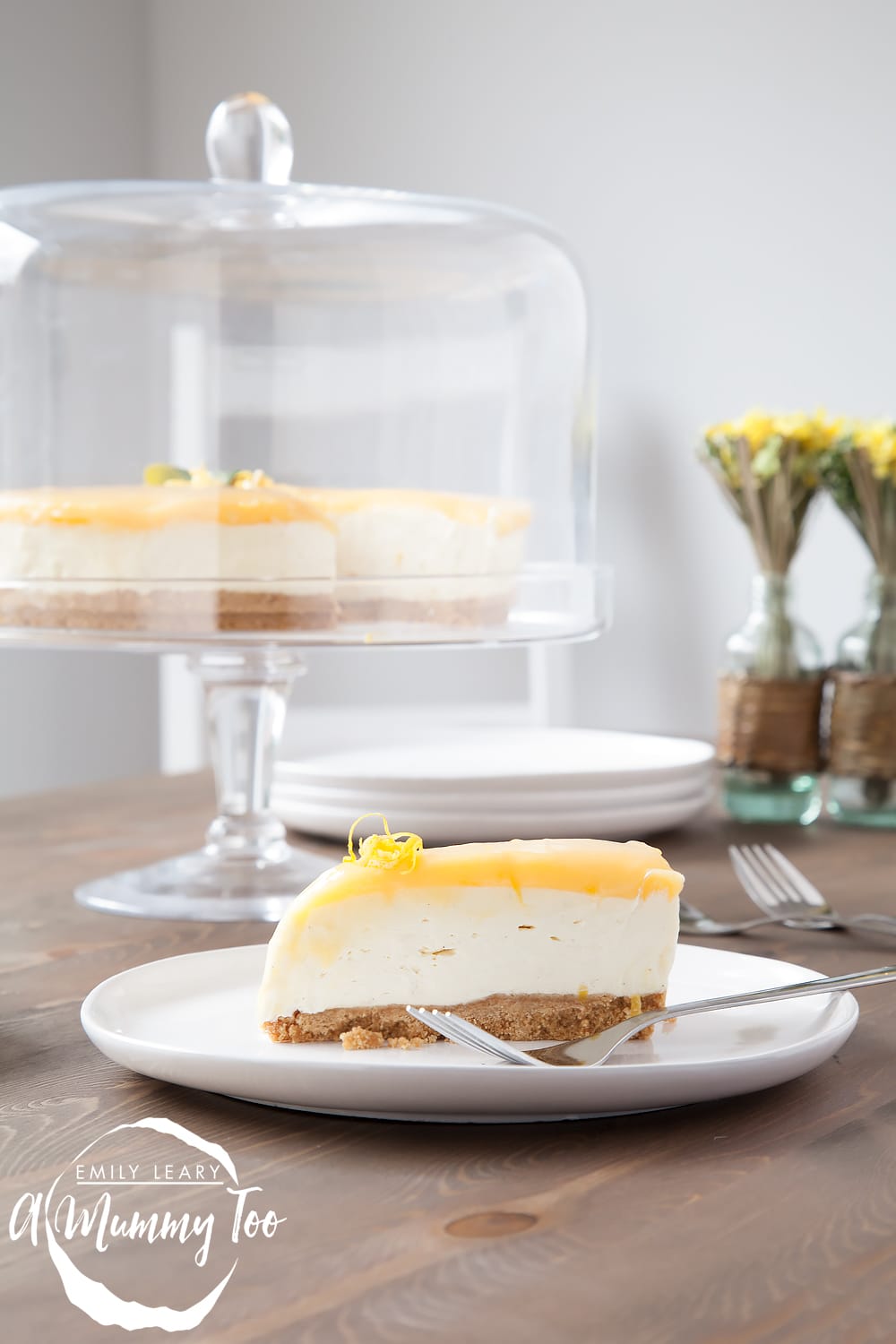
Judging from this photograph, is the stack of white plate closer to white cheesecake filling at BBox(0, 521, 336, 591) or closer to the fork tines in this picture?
the fork tines

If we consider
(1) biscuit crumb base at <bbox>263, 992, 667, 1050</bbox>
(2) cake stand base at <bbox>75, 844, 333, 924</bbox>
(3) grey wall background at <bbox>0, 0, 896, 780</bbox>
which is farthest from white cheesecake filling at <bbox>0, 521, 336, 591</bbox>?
(3) grey wall background at <bbox>0, 0, 896, 780</bbox>

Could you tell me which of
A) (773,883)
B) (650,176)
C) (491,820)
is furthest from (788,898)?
(650,176)

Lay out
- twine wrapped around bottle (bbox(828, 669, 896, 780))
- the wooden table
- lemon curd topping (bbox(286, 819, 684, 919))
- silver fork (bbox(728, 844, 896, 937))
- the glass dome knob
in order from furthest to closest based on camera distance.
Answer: twine wrapped around bottle (bbox(828, 669, 896, 780)) → the glass dome knob → silver fork (bbox(728, 844, 896, 937)) → lemon curd topping (bbox(286, 819, 684, 919)) → the wooden table

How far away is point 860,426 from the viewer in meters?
1.47

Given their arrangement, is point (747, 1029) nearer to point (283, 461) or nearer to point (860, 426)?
point (283, 461)

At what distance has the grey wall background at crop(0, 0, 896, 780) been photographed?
2.69 m

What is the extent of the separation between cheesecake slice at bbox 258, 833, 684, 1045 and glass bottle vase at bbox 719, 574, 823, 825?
777 millimetres

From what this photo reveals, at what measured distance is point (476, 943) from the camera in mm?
695

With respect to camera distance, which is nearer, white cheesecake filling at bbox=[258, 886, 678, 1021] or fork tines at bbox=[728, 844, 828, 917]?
white cheesecake filling at bbox=[258, 886, 678, 1021]

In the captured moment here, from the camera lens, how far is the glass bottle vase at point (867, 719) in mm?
1426

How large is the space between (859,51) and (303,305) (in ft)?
5.64

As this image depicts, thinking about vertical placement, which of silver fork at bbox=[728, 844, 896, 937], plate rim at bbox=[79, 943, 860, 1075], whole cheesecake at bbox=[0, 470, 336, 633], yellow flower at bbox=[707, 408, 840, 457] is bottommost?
silver fork at bbox=[728, 844, 896, 937]

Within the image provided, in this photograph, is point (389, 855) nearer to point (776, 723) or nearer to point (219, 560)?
point (219, 560)

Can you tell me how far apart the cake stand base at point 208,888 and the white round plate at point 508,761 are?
120 mm
